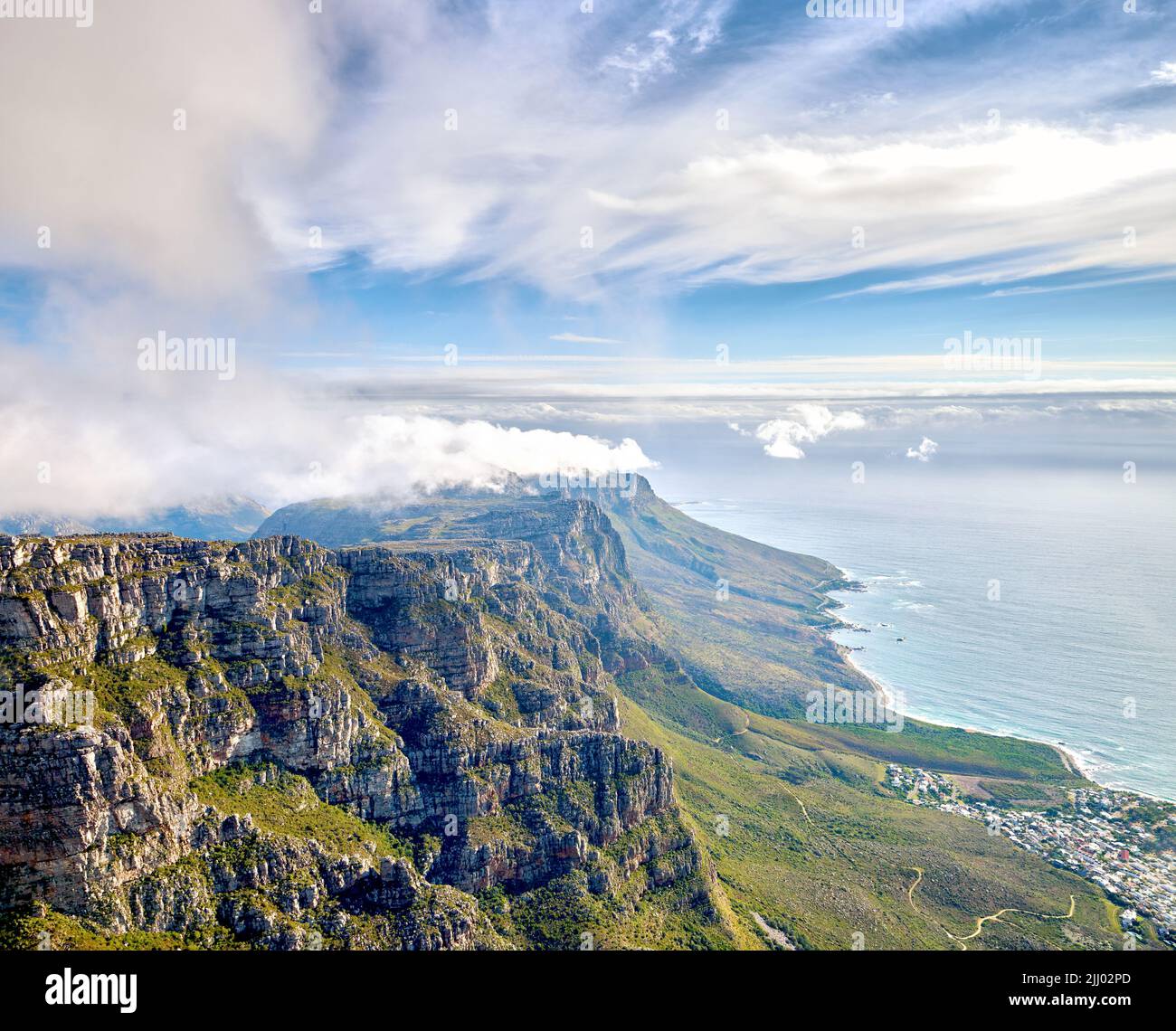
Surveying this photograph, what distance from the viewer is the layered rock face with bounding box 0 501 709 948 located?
69000mm

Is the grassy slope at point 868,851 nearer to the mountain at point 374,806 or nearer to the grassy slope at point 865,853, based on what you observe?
the grassy slope at point 865,853

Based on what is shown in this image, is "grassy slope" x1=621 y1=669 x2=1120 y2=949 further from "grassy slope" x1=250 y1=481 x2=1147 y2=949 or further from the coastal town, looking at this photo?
the coastal town

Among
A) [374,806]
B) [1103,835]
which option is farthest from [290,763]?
[1103,835]

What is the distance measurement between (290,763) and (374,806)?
13.7 metres

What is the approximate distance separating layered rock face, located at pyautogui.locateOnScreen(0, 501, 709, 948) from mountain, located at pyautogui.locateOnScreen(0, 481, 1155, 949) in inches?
12.5

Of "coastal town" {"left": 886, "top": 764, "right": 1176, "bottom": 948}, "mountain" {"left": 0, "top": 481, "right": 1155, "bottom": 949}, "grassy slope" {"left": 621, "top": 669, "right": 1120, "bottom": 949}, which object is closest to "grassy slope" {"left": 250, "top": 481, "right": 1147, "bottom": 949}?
"grassy slope" {"left": 621, "top": 669, "right": 1120, "bottom": 949}

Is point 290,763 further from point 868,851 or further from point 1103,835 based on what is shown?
point 1103,835

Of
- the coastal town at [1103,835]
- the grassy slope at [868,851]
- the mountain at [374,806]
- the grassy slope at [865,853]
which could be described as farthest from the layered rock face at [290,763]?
the coastal town at [1103,835]

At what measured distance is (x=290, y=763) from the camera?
97625 mm

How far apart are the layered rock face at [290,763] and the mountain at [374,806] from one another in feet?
1.04

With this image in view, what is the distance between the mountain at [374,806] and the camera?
70.2 meters
